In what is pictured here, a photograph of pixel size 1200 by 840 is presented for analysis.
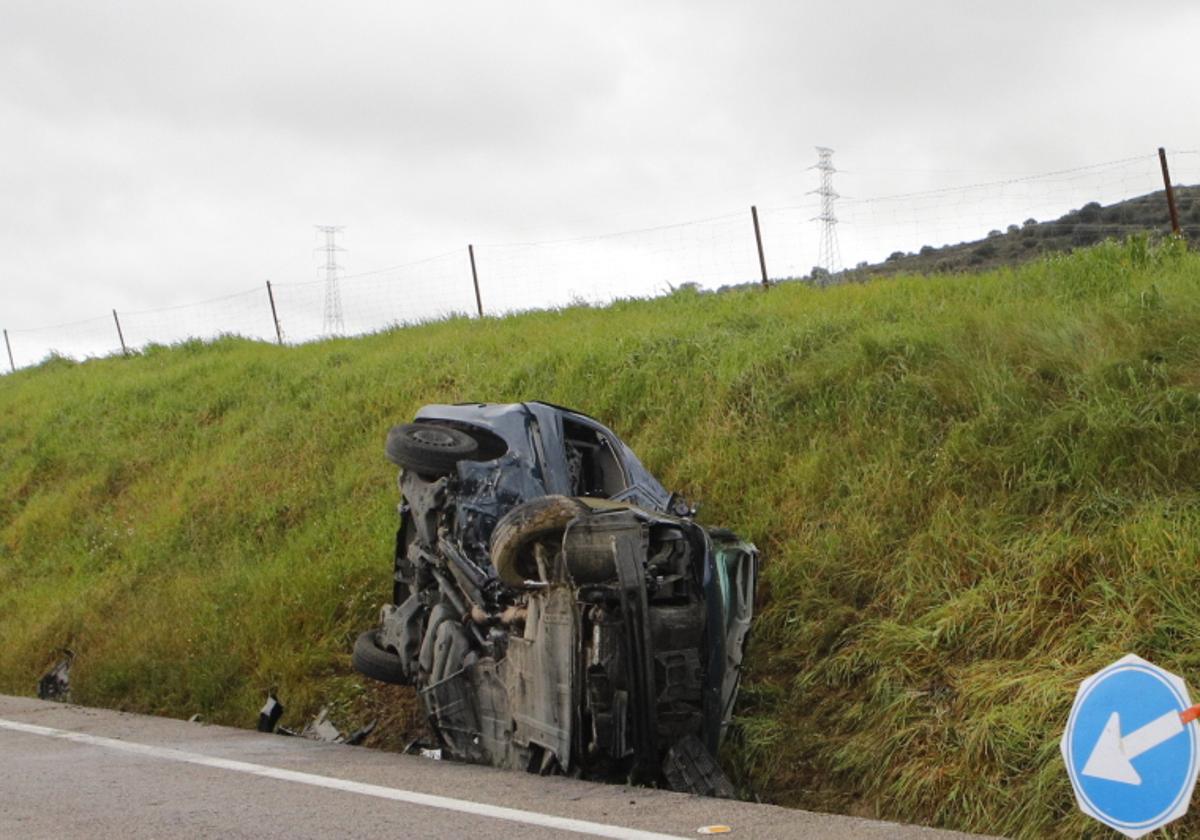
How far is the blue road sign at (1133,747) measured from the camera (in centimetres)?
320

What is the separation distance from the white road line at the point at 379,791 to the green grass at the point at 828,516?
5.03ft

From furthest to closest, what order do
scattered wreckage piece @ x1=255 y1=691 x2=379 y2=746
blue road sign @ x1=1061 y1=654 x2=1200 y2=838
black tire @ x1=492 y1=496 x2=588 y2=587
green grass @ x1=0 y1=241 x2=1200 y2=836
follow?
scattered wreckage piece @ x1=255 y1=691 x2=379 y2=746
green grass @ x1=0 y1=241 x2=1200 y2=836
black tire @ x1=492 y1=496 x2=588 y2=587
blue road sign @ x1=1061 y1=654 x2=1200 y2=838

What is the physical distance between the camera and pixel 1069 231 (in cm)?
1631

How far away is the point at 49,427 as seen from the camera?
17422 millimetres

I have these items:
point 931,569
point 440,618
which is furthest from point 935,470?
point 440,618

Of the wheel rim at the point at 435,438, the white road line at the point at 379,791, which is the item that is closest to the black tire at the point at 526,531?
the wheel rim at the point at 435,438

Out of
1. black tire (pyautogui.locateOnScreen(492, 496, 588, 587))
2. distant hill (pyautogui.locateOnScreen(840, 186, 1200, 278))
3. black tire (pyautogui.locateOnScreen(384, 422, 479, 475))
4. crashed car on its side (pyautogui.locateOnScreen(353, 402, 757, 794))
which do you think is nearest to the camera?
crashed car on its side (pyautogui.locateOnScreen(353, 402, 757, 794))

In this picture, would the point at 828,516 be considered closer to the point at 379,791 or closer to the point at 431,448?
the point at 431,448

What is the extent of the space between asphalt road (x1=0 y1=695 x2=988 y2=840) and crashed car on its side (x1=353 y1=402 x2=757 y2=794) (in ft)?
0.84

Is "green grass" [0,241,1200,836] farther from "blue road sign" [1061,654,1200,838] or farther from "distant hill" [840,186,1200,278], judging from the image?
"distant hill" [840,186,1200,278]

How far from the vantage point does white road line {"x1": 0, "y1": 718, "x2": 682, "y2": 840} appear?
416cm

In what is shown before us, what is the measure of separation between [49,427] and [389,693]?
1176 cm

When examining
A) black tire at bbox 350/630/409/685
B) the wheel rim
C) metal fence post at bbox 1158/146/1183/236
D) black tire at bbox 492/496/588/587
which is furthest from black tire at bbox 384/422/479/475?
metal fence post at bbox 1158/146/1183/236

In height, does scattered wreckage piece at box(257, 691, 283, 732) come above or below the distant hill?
below
